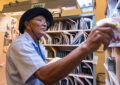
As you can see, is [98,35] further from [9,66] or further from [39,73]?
[9,66]

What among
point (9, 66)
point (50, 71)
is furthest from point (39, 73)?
point (9, 66)

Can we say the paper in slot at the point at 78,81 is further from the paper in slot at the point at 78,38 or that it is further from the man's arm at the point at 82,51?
the man's arm at the point at 82,51

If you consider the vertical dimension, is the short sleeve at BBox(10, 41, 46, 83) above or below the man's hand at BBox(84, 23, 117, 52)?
below

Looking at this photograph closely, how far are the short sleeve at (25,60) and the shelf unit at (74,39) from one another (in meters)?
1.52

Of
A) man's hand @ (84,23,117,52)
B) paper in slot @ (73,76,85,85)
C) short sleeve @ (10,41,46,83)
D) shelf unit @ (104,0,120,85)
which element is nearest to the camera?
man's hand @ (84,23,117,52)

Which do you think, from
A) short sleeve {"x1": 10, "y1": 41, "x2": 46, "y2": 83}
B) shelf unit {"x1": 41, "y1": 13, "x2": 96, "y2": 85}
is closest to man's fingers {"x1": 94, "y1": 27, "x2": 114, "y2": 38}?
short sleeve {"x1": 10, "y1": 41, "x2": 46, "y2": 83}

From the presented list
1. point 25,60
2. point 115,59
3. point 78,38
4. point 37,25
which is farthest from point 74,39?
point 25,60

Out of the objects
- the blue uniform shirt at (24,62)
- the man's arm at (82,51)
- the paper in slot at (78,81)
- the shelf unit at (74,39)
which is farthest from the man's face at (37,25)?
the paper in slot at (78,81)

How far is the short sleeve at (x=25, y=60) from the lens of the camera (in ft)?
1.84

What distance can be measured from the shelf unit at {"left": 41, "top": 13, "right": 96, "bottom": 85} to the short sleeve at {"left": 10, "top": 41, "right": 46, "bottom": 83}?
152cm

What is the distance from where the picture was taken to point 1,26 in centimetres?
212

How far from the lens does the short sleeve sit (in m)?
0.56

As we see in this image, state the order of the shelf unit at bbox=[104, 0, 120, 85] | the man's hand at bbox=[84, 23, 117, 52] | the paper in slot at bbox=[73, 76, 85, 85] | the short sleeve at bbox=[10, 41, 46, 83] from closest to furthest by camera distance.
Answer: the man's hand at bbox=[84, 23, 117, 52], the short sleeve at bbox=[10, 41, 46, 83], the shelf unit at bbox=[104, 0, 120, 85], the paper in slot at bbox=[73, 76, 85, 85]

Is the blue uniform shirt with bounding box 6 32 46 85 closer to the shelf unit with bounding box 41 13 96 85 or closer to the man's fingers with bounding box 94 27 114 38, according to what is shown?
the man's fingers with bounding box 94 27 114 38
